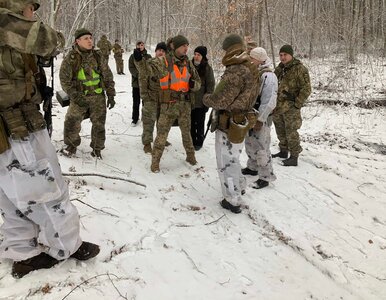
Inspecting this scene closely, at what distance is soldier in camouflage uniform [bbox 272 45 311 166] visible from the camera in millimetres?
5807

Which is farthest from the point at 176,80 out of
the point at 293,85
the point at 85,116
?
the point at 293,85

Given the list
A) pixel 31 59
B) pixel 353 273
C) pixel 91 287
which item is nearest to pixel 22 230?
pixel 91 287

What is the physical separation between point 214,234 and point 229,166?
3.18 feet

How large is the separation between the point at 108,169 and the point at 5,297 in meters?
3.17

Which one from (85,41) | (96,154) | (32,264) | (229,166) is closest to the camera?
(32,264)

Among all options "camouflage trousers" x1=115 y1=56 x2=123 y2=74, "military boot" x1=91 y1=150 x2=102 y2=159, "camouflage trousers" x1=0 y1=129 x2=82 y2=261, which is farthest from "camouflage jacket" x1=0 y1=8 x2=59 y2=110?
"camouflage trousers" x1=115 y1=56 x2=123 y2=74

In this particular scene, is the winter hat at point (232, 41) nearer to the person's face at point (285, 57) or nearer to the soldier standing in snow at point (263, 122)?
the soldier standing in snow at point (263, 122)

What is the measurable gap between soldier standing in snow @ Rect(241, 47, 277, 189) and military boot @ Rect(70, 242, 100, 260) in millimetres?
3050

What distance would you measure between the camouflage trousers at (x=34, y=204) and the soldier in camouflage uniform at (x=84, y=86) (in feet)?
9.20

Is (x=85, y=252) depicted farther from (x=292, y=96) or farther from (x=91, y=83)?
(x=292, y=96)

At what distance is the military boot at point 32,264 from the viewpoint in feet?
8.49

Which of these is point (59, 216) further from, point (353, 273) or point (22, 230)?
point (353, 273)

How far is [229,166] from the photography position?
435 cm

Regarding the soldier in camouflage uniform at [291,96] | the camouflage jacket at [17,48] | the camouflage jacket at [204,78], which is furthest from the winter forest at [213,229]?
the camouflage jacket at [17,48]
